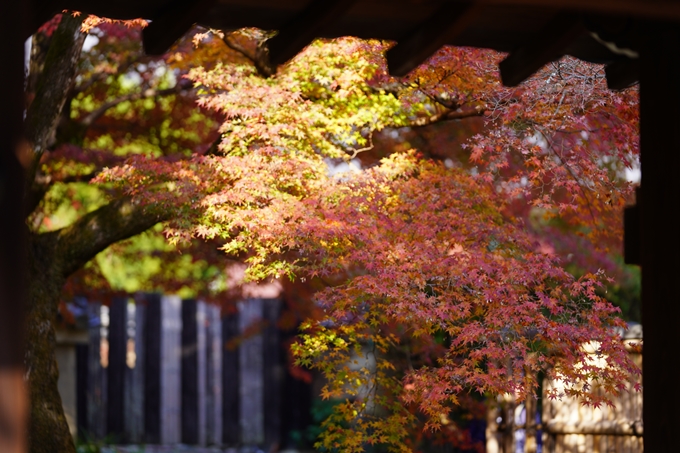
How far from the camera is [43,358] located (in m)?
5.30

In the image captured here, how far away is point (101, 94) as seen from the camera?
302 inches

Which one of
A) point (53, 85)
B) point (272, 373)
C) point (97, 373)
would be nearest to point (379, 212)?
point (53, 85)

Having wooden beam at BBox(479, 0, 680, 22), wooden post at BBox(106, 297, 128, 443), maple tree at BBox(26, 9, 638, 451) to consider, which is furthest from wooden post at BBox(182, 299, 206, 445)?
wooden beam at BBox(479, 0, 680, 22)

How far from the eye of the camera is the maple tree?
4645 mm

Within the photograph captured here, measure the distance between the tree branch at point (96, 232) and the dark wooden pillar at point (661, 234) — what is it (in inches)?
141

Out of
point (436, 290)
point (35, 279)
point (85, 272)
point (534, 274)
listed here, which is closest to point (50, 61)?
point (35, 279)

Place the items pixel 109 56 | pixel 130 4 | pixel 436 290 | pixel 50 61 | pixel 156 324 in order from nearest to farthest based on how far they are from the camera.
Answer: pixel 130 4 → pixel 436 290 → pixel 50 61 → pixel 109 56 → pixel 156 324

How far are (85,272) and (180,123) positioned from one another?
5.61 ft

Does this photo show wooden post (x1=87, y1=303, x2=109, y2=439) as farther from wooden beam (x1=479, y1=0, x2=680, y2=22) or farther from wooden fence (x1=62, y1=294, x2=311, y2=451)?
wooden beam (x1=479, y1=0, x2=680, y2=22)

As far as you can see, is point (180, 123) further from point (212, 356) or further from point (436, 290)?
point (436, 290)

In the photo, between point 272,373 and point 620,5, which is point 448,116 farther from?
point 272,373

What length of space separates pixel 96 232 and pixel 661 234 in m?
4.09

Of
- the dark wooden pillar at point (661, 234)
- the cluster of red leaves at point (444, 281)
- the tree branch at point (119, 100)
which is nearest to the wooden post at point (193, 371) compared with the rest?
the tree branch at point (119, 100)

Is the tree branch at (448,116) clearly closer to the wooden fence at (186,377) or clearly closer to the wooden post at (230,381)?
the wooden fence at (186,377)
